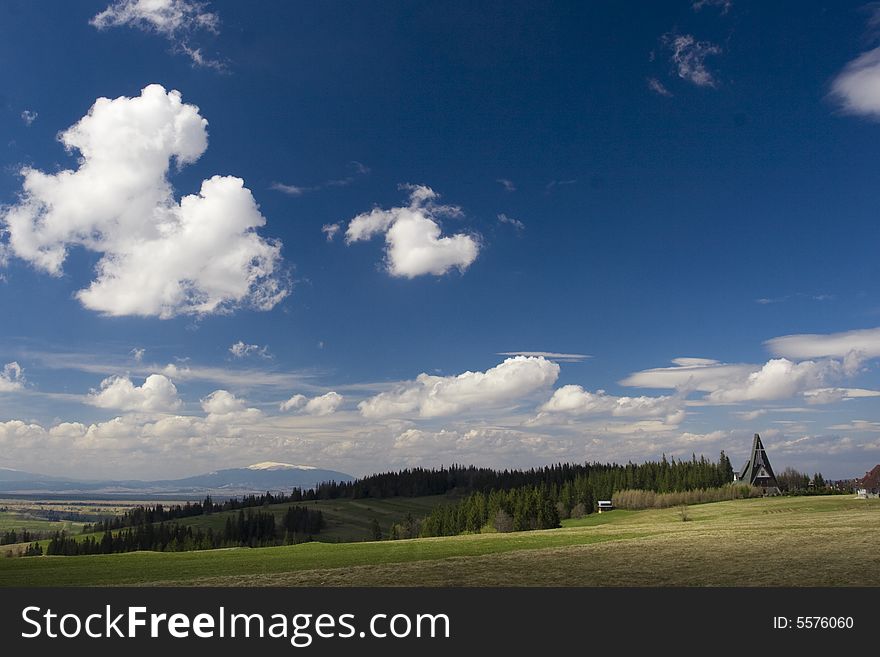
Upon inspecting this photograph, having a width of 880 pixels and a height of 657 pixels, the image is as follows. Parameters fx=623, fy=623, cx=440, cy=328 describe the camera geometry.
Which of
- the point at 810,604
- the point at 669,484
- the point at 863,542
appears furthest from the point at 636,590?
the point at 669,484

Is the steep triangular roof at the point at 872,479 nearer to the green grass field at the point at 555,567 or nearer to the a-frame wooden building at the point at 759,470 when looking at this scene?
the a-frame wooden building at the point at 759,470

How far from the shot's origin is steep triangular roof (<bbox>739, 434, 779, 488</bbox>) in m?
180

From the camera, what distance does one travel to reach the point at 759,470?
183 metres

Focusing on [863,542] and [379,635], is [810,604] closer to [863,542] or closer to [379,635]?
[379,635]

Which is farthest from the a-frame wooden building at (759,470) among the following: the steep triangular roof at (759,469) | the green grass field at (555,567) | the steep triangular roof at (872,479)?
the green grass field at (555,567)

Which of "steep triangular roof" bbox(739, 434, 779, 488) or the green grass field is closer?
the green grass field

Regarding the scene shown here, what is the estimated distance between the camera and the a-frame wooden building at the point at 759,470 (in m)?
180

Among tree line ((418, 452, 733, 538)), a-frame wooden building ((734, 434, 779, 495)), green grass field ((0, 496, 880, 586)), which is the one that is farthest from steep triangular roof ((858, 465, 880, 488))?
green grass field ((0, 496, 880, 586))

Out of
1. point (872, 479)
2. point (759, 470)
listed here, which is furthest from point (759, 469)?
point (872, 479)

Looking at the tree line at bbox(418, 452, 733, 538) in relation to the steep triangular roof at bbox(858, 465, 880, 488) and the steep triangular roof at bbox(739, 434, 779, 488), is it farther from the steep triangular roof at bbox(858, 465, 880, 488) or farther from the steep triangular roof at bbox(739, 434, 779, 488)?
the steep triangular roof at bbox(858, 465, 880, 488)

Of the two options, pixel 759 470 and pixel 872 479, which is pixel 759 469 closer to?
pixel 759 470

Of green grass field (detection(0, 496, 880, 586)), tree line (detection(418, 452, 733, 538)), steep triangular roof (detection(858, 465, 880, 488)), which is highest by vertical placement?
green grass field (detection(0, 496, 880, 586))

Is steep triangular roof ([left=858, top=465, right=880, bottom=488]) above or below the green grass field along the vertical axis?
below

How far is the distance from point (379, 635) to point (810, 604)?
642 inches
